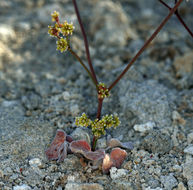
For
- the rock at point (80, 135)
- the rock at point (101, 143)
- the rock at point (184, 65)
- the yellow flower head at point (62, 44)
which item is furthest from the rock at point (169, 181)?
the rock at point (184, 65)

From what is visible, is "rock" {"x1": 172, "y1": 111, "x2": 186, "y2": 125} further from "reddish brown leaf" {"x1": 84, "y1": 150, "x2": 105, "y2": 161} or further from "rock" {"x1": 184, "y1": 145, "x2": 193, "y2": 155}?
"reddish brown leaf" {"x1": 84, "y1": 150, "x2": 105, "y2": 161}

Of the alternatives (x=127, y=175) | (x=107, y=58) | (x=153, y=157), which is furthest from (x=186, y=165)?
(x=107, y=58)

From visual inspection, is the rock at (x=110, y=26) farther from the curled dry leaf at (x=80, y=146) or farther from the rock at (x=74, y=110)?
the curled dry leaf at (x=80, y=146)

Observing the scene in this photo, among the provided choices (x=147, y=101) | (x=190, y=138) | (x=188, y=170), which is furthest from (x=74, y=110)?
(x=188, y=170)

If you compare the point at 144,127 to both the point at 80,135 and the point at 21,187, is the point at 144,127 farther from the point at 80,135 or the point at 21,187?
the point at 21,187

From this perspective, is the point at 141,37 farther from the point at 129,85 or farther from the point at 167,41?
the point at 129,85

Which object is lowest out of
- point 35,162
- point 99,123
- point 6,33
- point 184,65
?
point 35,162
